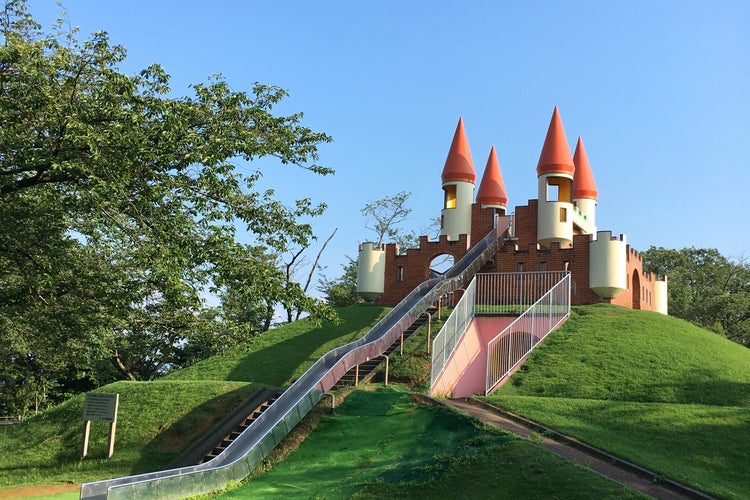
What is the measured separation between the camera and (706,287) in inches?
2125

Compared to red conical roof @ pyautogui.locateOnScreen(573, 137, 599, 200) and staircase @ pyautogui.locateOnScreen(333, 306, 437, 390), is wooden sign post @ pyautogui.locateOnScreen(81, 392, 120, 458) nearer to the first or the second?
staircase @ pyautogui.locateOnScreen(333, 306, 437, 390)

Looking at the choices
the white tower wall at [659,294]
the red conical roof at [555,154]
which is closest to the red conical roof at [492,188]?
the red conical roof at [555,154]

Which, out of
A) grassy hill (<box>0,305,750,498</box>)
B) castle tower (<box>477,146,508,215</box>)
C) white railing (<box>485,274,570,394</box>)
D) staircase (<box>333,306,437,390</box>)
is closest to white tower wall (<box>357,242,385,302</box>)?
grassy hill (<box>0,305,750,498</box>)

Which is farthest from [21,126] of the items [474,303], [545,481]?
[474,303]

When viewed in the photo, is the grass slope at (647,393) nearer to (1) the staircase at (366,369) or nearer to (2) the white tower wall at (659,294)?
(1) the staircase at (366,369)

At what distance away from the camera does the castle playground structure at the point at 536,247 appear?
27.8 meters

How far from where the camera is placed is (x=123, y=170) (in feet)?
A: 39.4

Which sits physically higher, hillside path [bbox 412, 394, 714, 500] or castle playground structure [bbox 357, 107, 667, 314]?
castle playground structure [bbox 357, 107, 667, 314]

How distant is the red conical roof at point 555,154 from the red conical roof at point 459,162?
3.33 meters

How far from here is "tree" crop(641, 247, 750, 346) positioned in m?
47.1

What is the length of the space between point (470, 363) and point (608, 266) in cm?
906

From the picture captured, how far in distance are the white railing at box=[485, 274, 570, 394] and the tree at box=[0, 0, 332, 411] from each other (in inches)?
241

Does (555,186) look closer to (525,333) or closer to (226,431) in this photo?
(525,333)

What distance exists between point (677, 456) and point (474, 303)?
1067cm
